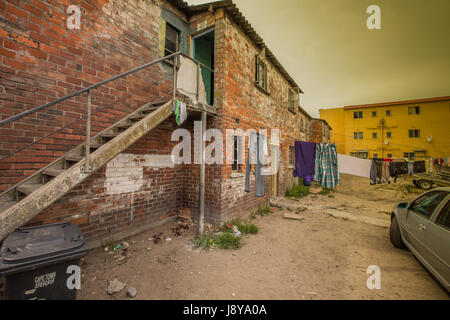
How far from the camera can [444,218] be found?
9.02 feet

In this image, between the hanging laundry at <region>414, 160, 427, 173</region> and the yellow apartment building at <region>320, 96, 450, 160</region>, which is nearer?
the hanging laundry at <region>414, 160, 427, 173</region>

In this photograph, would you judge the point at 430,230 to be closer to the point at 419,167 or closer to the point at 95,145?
the point at 95,145

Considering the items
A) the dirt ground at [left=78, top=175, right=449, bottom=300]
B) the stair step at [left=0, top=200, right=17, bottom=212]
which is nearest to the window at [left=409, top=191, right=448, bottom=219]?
the dirt ground at [left=78, top=175, right=449, bottom=300]

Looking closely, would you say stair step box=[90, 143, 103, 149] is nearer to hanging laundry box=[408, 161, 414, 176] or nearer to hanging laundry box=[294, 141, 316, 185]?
hanging laundry box=[294, 141, 316, 185]

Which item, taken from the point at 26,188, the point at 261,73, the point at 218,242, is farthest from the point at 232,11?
the point at 218,242

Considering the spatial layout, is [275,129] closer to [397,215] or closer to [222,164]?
[222,164]

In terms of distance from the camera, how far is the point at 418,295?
2.72 m

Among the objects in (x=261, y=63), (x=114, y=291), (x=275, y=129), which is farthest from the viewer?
(x=275, y=129)

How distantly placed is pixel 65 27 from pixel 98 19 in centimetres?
67

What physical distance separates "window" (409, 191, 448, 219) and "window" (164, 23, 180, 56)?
21.8 ft

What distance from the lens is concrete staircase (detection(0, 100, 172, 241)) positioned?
6.44 feet

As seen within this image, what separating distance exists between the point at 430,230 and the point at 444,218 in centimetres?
28
